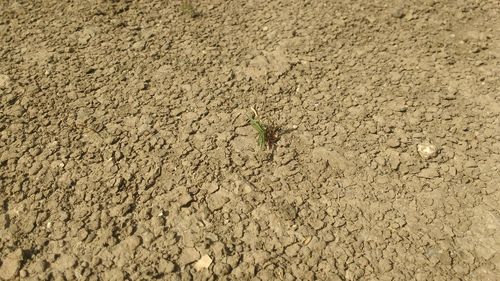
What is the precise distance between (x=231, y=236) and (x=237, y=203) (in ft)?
0.49

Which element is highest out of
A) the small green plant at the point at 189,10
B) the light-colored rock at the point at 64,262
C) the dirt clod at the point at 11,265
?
the small green plant at the point at 189,10

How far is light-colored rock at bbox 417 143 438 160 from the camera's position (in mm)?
1976

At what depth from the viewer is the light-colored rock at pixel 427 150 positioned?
1.98 m

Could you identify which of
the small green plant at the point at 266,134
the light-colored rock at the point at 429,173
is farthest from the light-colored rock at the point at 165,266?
the light-colored rock at the point at 429,173

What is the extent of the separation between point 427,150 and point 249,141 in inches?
31.4

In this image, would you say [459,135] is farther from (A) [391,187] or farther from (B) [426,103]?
(A) [391,187]

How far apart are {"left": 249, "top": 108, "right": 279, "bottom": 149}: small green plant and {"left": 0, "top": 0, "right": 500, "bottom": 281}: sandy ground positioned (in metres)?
0.05

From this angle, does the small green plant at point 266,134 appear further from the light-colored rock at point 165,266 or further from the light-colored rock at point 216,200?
the light-colored rock at point 165,266

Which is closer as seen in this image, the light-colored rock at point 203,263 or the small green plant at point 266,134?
the light-colored rock at point 203,263

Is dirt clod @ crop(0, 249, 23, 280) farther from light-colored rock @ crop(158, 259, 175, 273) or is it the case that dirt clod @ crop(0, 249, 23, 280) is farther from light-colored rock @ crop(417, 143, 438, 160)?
light-colored rock @ crop(417, 143, 438, 160)

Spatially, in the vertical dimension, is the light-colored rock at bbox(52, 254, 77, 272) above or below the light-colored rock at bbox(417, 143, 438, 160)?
above

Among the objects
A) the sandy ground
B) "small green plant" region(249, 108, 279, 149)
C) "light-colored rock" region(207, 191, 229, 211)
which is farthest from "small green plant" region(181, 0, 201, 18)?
"light-colored rock" region(207, 191, 229, 211)

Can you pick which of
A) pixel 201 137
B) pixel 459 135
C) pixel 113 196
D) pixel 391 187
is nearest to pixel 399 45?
pixel 459 135

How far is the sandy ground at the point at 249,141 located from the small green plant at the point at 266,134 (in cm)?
5
